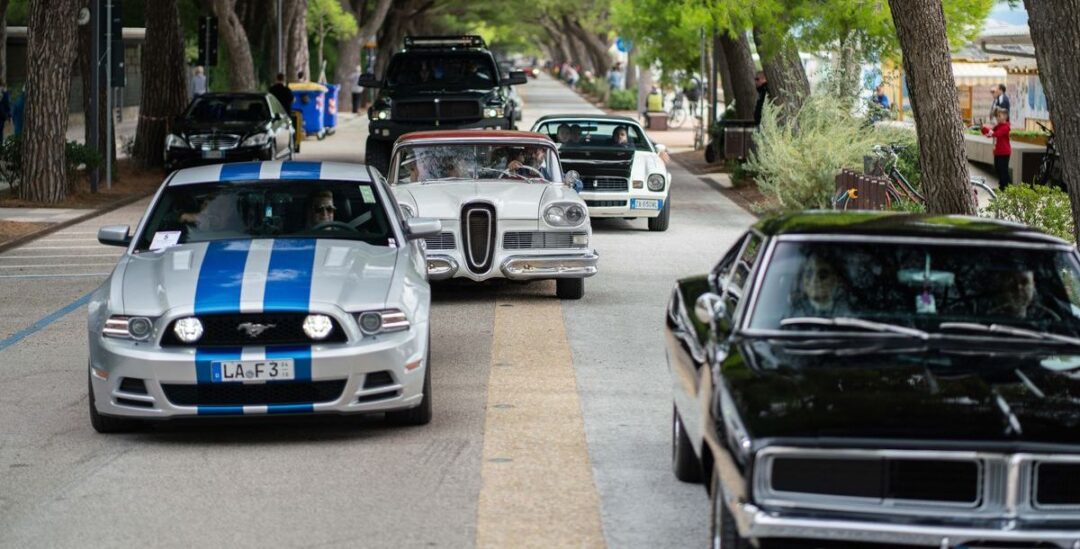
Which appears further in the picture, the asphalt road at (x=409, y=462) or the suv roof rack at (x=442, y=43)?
the suv roof rack at (x=442, y=43)

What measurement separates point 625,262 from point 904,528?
41.2 ft

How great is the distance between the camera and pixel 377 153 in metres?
27.5

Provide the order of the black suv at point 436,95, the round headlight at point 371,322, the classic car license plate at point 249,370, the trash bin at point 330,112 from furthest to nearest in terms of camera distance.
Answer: the trash bin at point 330,112 < the black suv at point 436,95 < the round headlight at point 371,322 < the classic car license plate at point 249,370

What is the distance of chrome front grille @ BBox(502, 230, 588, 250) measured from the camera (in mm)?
14070

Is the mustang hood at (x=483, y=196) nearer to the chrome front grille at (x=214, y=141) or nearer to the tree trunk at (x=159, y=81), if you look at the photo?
the chrome front grille at (x=214, y=141)

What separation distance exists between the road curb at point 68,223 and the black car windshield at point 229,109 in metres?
2.26

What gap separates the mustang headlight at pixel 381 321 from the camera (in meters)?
8.70

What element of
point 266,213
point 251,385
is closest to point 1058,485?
point 251,385

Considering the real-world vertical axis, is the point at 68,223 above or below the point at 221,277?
below

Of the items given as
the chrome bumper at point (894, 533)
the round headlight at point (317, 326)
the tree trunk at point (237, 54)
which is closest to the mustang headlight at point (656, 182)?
the round headlight at point (317, 326)

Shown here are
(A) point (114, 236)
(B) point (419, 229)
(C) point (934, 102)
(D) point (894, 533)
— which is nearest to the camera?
(D) point (894, 533)

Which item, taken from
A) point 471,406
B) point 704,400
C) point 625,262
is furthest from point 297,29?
Answer: point 704,400

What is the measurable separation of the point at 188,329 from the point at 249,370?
399 millimetres

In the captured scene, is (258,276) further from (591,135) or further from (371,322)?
(591,135)
